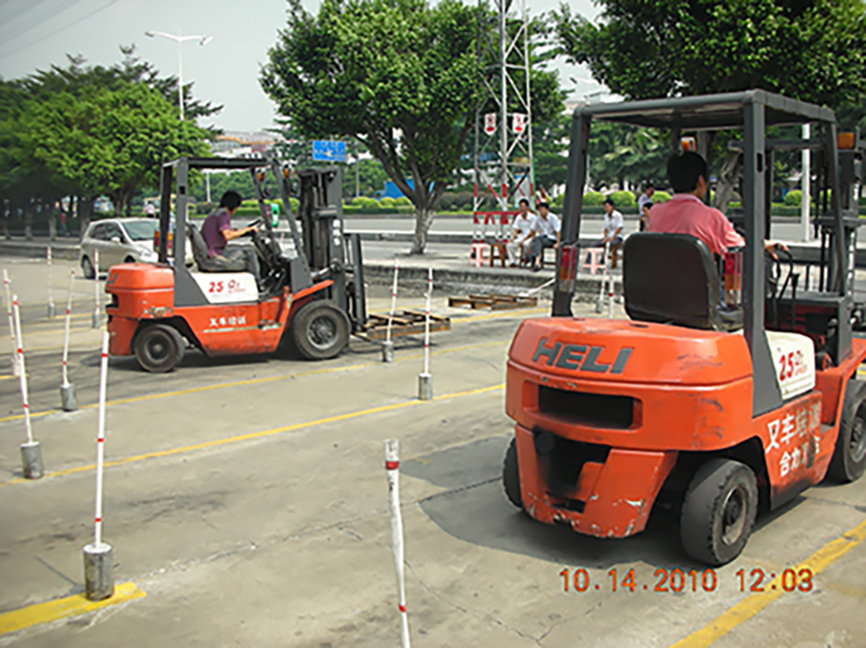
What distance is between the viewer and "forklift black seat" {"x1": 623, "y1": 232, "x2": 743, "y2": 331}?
4.64 meters

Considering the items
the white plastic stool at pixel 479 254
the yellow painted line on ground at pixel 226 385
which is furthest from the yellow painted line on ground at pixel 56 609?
the white plastic stool at pixel 479 254

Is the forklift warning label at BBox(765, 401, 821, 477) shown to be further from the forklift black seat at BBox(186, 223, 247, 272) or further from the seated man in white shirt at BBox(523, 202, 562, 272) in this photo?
the seated man in white shirt at BBox(523, 202, 562, 272)

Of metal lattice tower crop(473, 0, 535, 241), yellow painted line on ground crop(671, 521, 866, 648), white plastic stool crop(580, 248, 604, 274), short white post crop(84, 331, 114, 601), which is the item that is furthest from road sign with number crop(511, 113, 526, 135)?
short white post crop(84, 331, 114, 601)

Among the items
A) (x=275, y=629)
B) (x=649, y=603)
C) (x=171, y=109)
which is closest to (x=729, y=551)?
(x=649, y=603)

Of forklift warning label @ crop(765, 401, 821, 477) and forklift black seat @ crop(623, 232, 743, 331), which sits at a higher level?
forklift black seat @ crop(623, 232, 743, 331)

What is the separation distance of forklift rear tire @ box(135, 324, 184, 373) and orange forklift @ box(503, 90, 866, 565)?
630 centimetres

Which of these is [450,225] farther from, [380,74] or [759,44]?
[759,44]

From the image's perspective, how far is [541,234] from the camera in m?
20.0

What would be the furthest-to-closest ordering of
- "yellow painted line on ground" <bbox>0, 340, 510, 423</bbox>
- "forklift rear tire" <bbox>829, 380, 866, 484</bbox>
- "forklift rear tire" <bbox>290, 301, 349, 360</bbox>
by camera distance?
"forklift rear tire" <bbox>290, 301, 349, 360</bbox> < "yellow painted line on ground" <bbox>0, 340, 510, 423</bbox> < "forklift rear tire" <bbox>829, 380, 866, 484</bbox>

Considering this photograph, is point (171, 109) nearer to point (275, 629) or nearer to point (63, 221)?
point (63, 221)

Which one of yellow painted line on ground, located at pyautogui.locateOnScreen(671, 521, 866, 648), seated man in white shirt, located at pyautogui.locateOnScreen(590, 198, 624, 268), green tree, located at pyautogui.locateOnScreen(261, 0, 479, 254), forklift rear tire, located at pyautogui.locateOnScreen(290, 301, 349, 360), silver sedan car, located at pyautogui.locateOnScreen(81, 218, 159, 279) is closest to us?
yellow painted line on ground, located at pyautogui.locateOnScreen(671, 521, 866, 648)

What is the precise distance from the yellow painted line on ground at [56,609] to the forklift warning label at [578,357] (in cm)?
259

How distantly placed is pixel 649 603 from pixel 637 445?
0.82 m
